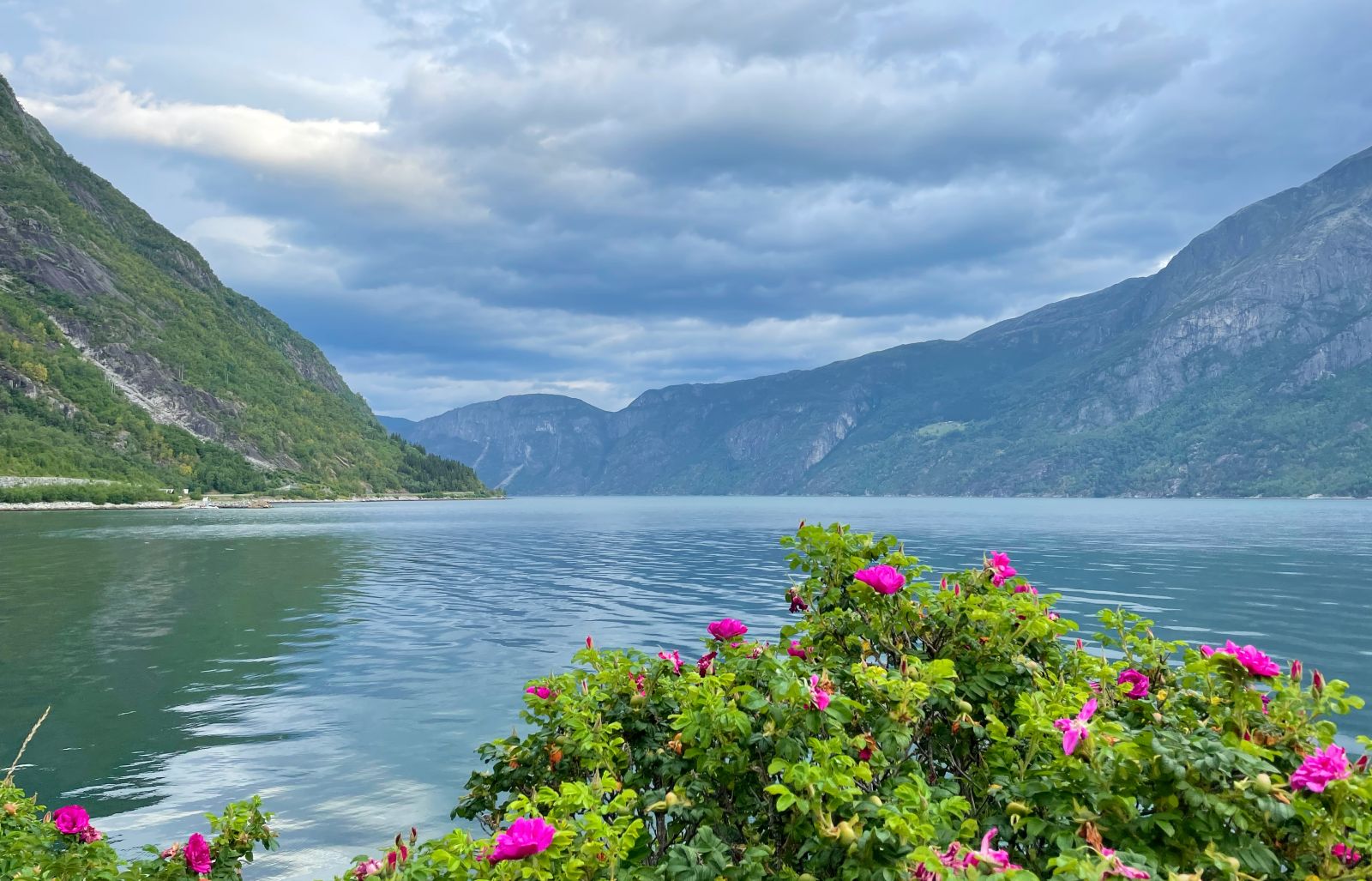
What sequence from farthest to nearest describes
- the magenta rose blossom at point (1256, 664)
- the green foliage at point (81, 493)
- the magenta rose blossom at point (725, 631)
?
the green foliage at point (81, 493) → the magenta rose blossom at point (725, 631) → the magenta rose blossom at point (1256, 664)

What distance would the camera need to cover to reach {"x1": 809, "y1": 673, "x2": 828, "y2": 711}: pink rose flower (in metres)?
4.77

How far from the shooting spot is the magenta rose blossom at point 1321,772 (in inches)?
146

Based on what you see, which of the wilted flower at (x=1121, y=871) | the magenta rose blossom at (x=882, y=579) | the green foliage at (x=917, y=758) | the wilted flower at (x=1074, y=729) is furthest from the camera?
the magenta rose blossom at (x=882, y=579)

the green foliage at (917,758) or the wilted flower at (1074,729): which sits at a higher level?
the wilted flower at (1074,729)

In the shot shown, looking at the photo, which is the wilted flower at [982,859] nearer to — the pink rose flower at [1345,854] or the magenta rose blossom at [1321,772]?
the magenta rose blossom at [1321,772]

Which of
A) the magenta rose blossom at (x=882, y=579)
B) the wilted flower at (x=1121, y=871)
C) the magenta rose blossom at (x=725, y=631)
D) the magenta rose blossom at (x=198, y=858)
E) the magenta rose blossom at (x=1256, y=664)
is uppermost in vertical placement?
the magenta rose blossom at (x=882, y=579)

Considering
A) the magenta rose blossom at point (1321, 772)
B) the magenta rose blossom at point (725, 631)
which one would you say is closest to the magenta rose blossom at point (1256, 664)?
the magenta rose blossom at point (1321, 772)

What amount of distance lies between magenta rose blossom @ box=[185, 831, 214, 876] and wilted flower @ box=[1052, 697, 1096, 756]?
6723 mm

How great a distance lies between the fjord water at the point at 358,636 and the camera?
13844 millimetres

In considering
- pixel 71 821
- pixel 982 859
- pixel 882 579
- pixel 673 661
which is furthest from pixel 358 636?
pixel 982 859

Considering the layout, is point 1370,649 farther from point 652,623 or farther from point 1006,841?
point 1006,841

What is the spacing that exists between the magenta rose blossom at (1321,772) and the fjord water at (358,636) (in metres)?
11.5

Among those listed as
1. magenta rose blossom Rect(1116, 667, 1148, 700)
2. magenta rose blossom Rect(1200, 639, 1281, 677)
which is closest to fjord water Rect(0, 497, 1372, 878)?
magenta rose blossom Rect(1116, 667, 1148, 700)

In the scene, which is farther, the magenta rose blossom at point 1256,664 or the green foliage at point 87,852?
the green foliage at point 87,852
